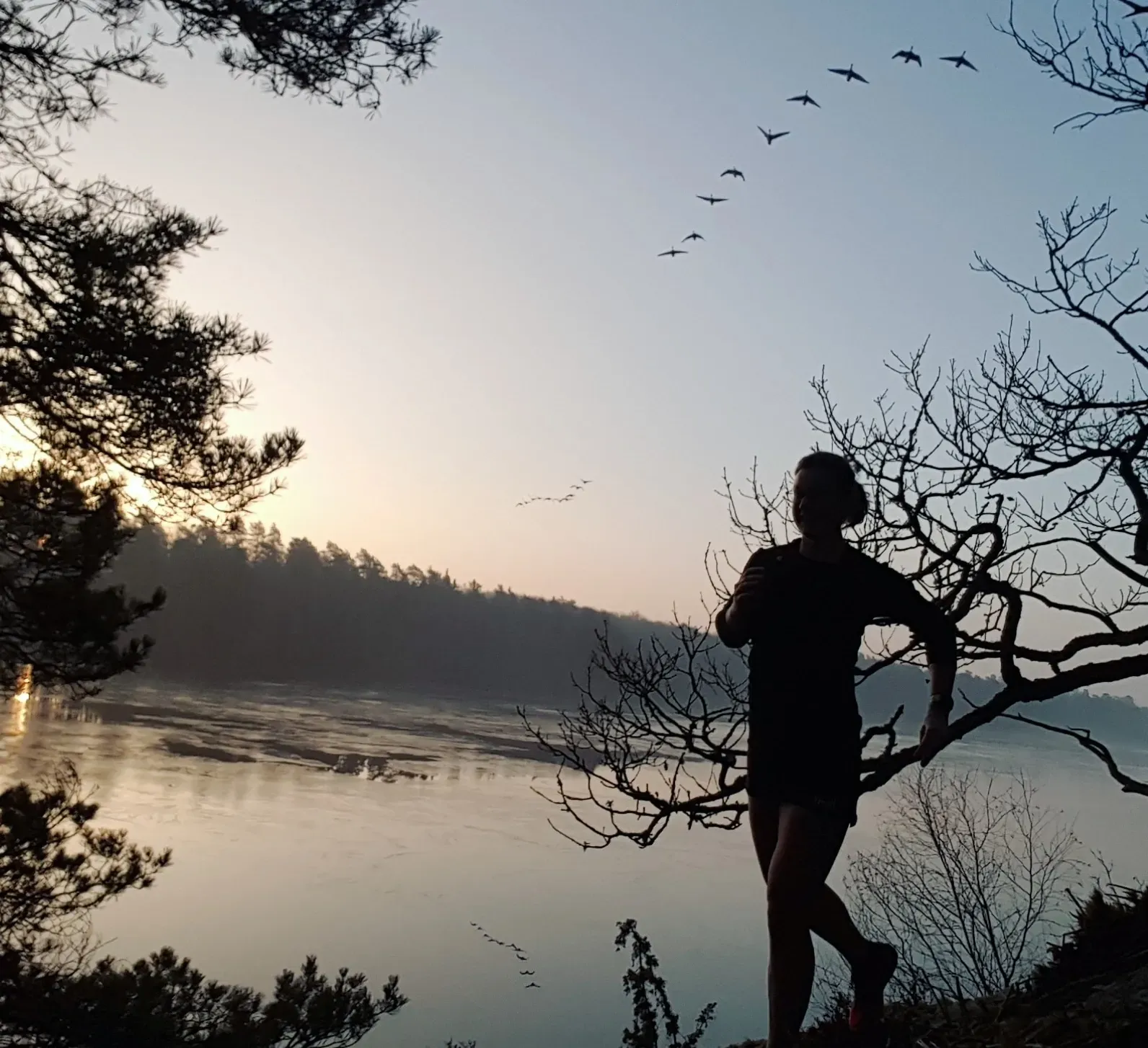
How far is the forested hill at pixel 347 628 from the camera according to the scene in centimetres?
4384

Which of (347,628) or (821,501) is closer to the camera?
(821,501)

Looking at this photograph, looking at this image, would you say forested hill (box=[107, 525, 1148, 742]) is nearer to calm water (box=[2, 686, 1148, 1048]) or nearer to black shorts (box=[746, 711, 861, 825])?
calm water (box=[2, 686, 1148, 1048])

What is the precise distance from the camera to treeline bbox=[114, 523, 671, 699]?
43812 millimetres

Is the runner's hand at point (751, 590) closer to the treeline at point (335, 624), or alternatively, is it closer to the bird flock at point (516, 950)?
the bird flock at point (516, 950)

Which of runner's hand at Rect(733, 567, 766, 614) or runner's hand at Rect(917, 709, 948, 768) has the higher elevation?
runner's hand at Rect(733, 567, 766, 614)

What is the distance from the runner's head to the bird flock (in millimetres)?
11178

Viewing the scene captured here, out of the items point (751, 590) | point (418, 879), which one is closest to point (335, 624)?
point (418, 879)

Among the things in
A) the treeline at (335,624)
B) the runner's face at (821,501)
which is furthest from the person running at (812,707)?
the treeline at (335,624)

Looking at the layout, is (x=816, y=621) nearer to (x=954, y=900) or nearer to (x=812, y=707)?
(x=812, y=707)

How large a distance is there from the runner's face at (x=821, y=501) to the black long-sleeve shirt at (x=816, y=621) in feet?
0.24

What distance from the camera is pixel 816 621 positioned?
1985 millimetres

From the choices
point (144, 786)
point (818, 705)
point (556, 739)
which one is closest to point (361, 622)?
point (556, 739)

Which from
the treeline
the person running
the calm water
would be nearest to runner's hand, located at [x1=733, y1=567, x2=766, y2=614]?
the person running

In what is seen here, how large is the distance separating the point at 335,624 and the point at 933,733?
5123 cm
